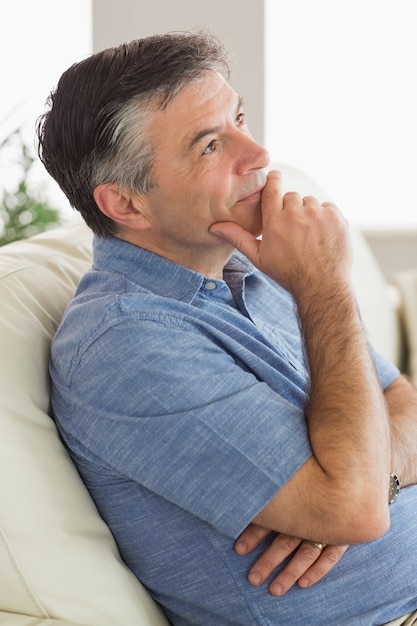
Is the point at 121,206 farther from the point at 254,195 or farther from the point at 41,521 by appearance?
the point at 41,521

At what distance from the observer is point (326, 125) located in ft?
15.1

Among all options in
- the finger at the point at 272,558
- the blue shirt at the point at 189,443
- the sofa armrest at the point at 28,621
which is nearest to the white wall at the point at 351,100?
the blue shirt at the point at 189,443

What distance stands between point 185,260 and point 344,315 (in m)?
0.31

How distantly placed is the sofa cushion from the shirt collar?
16cm

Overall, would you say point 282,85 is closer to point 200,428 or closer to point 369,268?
point 369,268

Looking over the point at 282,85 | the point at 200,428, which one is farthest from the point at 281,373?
the point at 282,85

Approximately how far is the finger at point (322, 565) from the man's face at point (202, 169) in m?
0.50

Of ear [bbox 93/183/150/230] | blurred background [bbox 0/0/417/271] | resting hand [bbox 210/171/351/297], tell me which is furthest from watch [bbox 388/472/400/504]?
blurred background [bbox 0/0/417/271]

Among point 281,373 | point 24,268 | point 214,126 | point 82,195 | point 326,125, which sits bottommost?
point 326,125

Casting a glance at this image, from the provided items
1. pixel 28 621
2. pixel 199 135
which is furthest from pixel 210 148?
pixel 28 621

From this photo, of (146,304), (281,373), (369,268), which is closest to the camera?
(146,304)

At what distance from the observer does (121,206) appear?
1.49 metres

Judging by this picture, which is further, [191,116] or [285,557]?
[191,116]

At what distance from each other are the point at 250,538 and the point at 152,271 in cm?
43
